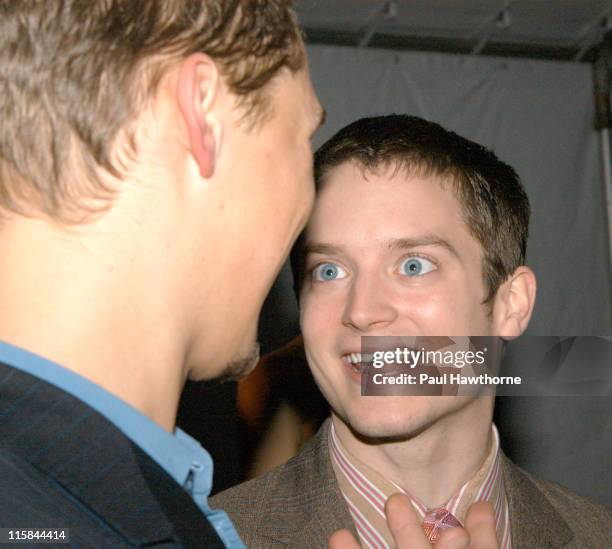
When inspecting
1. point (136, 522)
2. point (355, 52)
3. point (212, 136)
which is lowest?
point (136, 522)

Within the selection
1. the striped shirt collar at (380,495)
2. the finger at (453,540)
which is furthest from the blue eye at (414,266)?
the finger at (453,540)

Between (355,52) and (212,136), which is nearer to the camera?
(212,136)

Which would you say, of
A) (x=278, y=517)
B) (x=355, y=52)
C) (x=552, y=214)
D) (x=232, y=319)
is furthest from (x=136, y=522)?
(x=552, y=214)

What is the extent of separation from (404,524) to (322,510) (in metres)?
0.18

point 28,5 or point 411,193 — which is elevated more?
point 411,193

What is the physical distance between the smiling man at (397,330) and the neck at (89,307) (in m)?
0.73

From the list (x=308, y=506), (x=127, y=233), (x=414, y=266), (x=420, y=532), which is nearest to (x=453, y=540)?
(x=420, y=532)

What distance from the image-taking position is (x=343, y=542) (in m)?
1.31

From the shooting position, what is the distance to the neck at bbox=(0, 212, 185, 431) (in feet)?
2.36

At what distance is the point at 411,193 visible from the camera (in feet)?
5.08

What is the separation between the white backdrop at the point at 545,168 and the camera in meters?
3.02

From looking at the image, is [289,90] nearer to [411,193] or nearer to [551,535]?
[411,193]

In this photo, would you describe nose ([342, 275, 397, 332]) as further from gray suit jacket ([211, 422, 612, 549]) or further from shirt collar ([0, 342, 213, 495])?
shirt collar ([0, 342, 213, 495])

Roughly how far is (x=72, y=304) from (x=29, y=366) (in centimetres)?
6
